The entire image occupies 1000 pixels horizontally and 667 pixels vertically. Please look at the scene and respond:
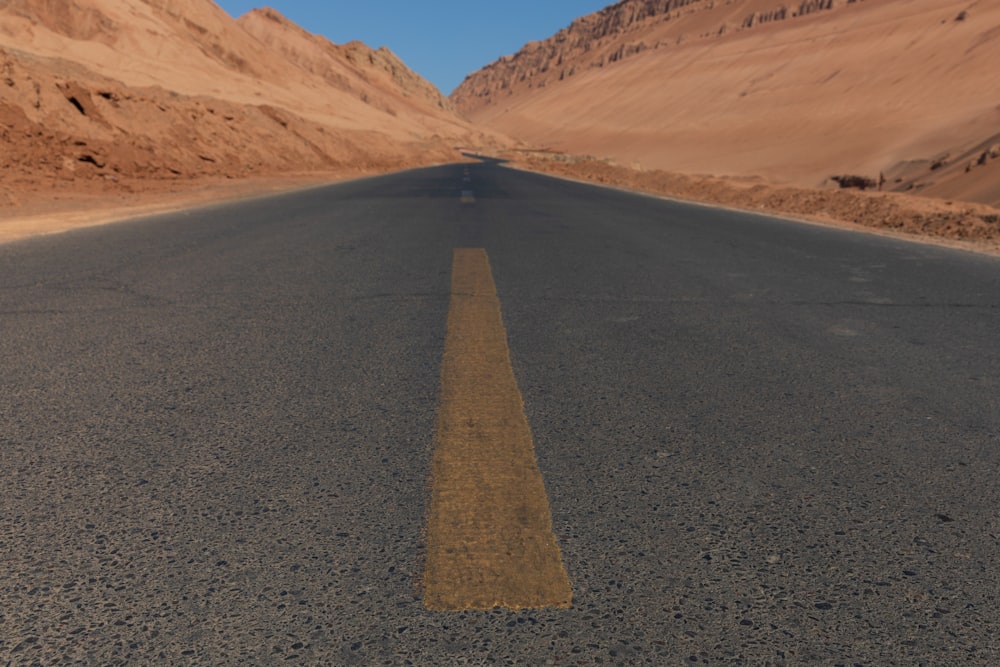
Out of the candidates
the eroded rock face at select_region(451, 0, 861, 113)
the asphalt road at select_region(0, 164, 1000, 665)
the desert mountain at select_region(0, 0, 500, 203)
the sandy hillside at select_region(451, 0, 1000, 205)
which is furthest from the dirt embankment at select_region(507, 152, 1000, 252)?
the eroded rock face at select_region(451, 0, 861, 113)

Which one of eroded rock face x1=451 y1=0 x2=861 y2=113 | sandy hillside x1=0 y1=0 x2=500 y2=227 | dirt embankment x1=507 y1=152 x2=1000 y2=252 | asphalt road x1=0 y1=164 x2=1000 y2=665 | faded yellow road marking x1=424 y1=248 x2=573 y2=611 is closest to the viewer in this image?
asphalt road x1=0 y1=164 x2=1000 y2=665

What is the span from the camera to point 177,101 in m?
38.2

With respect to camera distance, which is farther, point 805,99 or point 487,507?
point 805,99

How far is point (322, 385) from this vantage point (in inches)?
132

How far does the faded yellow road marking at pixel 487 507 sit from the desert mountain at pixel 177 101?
16.2 m

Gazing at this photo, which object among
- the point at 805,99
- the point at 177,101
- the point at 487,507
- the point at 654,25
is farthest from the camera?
the point at 654,25

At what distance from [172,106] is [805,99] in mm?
66216

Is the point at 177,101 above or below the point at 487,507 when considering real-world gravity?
above

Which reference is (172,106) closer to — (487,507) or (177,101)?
(177,101)

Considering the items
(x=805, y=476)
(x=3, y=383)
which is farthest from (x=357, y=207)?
(x=805, y=476)

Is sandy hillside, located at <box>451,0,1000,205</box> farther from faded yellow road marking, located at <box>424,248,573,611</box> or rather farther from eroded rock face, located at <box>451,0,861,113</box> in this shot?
faded yellow road marking, located at <box>424,248,573,611</box>

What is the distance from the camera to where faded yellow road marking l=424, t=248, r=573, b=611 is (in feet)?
5.91

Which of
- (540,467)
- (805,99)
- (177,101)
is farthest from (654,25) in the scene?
(540,467)

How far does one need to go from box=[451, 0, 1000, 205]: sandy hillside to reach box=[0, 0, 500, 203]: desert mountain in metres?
23.4
